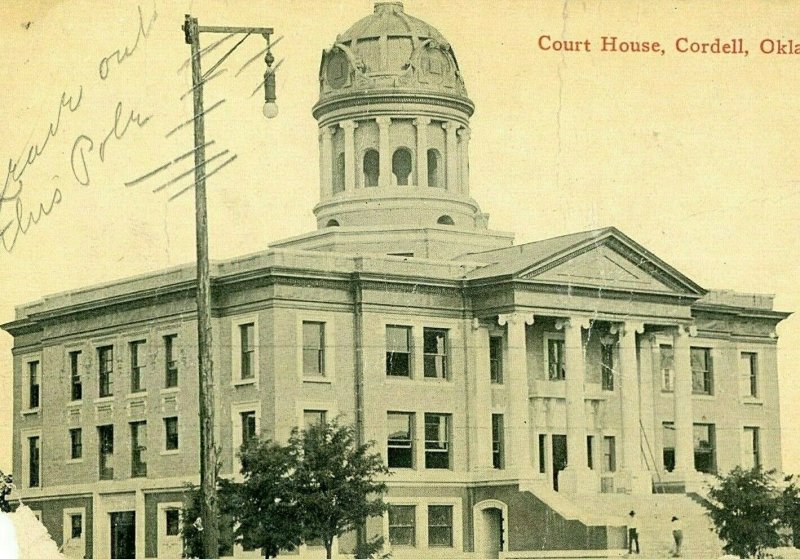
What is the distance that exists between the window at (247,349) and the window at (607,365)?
38.7ft

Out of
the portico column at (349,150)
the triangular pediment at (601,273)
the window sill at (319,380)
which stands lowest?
the window sill at (319,380)

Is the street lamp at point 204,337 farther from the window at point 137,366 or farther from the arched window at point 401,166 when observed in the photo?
the arched window at point 401,166

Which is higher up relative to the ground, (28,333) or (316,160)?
(316,160)

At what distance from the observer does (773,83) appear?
160ft

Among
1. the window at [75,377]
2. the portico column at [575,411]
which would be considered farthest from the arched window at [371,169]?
the window at [75,377]

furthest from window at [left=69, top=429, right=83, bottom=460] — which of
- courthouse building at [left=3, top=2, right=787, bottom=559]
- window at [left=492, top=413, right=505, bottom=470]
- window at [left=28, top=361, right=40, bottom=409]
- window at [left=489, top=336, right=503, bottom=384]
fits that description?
window at [left=489, top=336, right=503, bottom=384]

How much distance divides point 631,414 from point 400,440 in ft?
26.9

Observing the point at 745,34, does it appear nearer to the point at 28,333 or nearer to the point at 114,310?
the point at 114,310

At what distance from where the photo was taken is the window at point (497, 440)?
60.8 metres

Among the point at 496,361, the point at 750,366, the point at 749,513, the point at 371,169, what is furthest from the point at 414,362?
the point at 750,366

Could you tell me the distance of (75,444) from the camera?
208ft

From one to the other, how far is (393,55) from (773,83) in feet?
66.3

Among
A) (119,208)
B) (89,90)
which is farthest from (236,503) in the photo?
(89,90)

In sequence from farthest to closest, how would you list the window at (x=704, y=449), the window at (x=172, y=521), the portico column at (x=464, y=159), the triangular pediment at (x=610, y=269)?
the portico column at (x=464, y=159) → the window at (x=704, y=449) → the triangular pediment at (x=610, y=269) → the window at (x=172, y=521)
